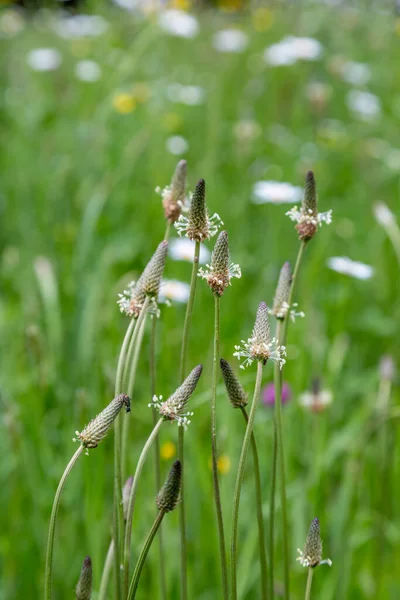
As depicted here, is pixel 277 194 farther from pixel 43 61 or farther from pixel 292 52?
pixel 43 61

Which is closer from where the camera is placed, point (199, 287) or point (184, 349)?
point (184, 349)

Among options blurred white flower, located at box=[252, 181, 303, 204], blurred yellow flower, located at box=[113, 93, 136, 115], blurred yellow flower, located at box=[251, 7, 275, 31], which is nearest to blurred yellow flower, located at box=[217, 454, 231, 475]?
blurred white flower, located at box=[252, 181, 303, 204]

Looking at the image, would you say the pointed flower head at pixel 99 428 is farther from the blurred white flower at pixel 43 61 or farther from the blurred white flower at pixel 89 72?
the blurred white flower at pixel 43 61

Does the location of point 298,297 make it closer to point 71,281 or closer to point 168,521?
point 71,281

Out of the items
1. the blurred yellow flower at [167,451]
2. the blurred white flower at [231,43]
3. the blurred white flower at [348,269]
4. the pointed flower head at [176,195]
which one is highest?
the blurred white flower at [231,43]

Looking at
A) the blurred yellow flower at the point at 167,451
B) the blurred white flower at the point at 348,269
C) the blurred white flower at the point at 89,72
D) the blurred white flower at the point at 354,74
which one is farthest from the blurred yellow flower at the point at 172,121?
the blurred yellow flower at the point at 167,451

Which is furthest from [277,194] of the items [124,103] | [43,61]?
[43,61]

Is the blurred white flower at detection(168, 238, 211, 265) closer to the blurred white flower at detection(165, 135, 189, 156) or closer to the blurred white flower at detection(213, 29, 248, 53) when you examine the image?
the blurred white flower at detection(165, 135, 189, 156)
